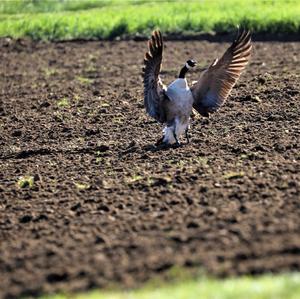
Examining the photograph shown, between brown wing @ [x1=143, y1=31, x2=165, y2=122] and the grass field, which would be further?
the grass field

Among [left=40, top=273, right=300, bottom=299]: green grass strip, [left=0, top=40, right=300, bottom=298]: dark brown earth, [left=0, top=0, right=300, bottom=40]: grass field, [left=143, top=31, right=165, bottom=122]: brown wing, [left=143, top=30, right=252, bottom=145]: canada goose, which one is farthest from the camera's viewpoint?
[left=0, top=0, right=300, bottom=40]: grass field

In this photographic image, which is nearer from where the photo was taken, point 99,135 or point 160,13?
point 99,135

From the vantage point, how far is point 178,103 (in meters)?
12.8

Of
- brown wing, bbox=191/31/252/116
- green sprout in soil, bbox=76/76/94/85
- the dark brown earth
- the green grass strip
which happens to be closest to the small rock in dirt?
the dark brown earth

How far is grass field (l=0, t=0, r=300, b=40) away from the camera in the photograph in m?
25.8

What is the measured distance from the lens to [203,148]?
484 inches

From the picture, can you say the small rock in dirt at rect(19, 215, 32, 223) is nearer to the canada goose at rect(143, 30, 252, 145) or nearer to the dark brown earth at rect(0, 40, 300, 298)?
the dark brown earth at rect(0, 40, 300, 298)

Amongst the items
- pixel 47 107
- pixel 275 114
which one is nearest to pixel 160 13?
pixel 47 107

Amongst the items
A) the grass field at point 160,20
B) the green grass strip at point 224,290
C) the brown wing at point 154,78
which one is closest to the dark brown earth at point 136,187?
the green grass strip at point 224,290

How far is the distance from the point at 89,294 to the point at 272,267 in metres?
1.41

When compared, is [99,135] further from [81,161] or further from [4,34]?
[4,34]

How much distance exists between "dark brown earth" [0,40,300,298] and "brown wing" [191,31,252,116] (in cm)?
44

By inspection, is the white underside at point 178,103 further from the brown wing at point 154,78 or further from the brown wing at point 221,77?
the brown wing at point 221,77

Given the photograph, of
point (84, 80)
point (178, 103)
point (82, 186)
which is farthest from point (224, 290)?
point (84, 80)
